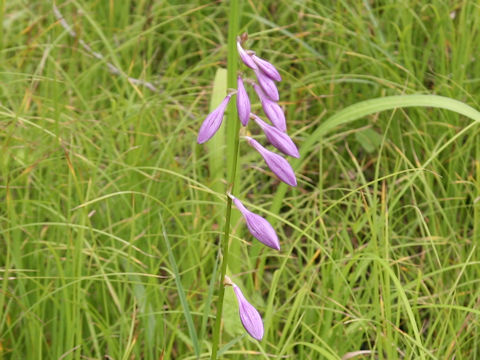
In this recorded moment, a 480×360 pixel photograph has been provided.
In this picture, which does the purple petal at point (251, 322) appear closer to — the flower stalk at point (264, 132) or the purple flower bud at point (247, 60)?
the flower stalk at point (264, 132)

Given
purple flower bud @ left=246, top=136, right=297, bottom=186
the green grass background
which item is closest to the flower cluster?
purple flower bud @ left=246, top=136, right=297, bottom=186

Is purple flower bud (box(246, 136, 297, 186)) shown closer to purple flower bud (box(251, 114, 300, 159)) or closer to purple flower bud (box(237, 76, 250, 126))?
purple flower bud (box(251, 114, 300, 159))

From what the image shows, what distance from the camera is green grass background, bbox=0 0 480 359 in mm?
2283

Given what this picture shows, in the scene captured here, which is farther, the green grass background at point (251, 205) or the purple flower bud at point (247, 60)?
the green grass background at point (251, 205)

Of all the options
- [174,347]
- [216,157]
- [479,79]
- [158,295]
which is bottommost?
[174,347]

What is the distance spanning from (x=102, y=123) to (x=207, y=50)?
0.95 meters

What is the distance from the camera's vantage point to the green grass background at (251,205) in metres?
2.28

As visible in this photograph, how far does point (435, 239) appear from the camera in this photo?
2.62m

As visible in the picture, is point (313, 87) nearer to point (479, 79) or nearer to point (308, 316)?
point (479, 79)

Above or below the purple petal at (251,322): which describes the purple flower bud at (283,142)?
above

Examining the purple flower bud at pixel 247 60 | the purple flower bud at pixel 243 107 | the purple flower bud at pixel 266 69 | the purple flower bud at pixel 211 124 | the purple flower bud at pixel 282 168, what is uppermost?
the purple flower bud at pixel 247 60

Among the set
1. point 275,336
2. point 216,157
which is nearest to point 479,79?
point 216,157

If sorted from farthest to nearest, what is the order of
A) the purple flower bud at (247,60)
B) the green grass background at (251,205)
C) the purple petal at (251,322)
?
the green grass background at (251,205)
the purple petal at (251,322)
the purple flower bud at (247,60)

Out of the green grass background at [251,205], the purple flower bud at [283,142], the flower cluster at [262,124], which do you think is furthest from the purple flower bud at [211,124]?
the green grass background at [251,205]
